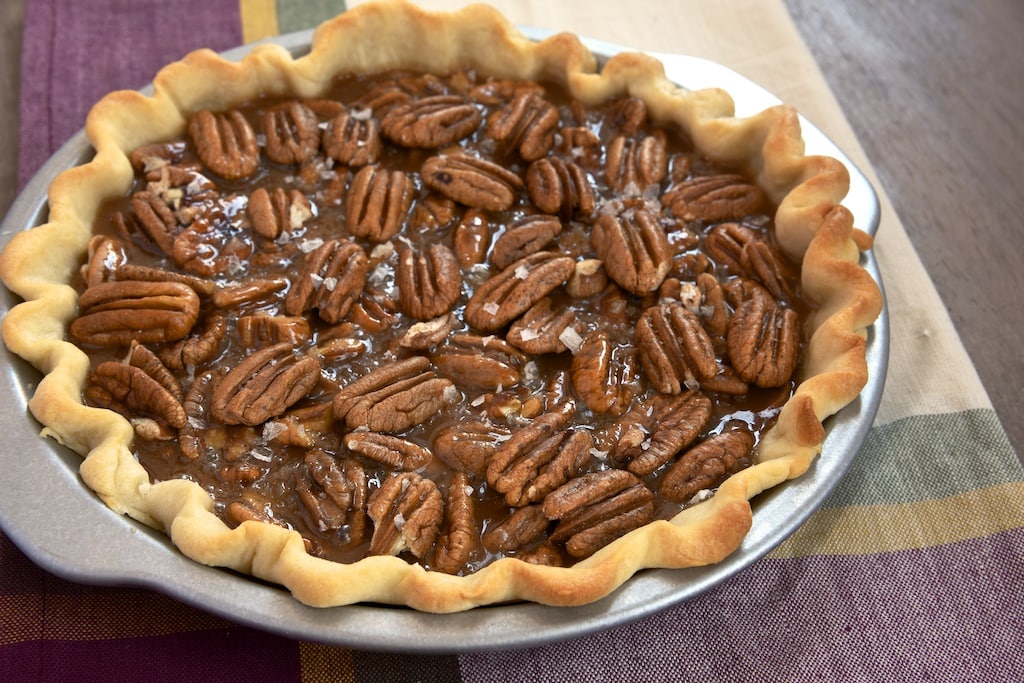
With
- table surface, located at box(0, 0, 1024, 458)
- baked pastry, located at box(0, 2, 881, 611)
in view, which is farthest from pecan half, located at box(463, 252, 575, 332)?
table surface, located at box(0, 0, 1024, 458)

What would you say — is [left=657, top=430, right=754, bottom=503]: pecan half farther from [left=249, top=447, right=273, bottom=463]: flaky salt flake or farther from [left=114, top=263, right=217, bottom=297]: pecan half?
[left=114, top=263, right=217, bottom=297]: pecan half

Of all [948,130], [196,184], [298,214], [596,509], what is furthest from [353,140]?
[948,130]

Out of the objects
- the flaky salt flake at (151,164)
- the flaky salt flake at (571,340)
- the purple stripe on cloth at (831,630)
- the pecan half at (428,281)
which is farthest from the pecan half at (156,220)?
the purple stripe on cloth at (831,630)

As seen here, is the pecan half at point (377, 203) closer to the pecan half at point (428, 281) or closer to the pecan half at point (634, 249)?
the pecan half at point (428, 281)

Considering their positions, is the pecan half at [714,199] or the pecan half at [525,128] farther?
the pecan half at [525,128]

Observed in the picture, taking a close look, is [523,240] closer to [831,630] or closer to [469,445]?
[469,445]
